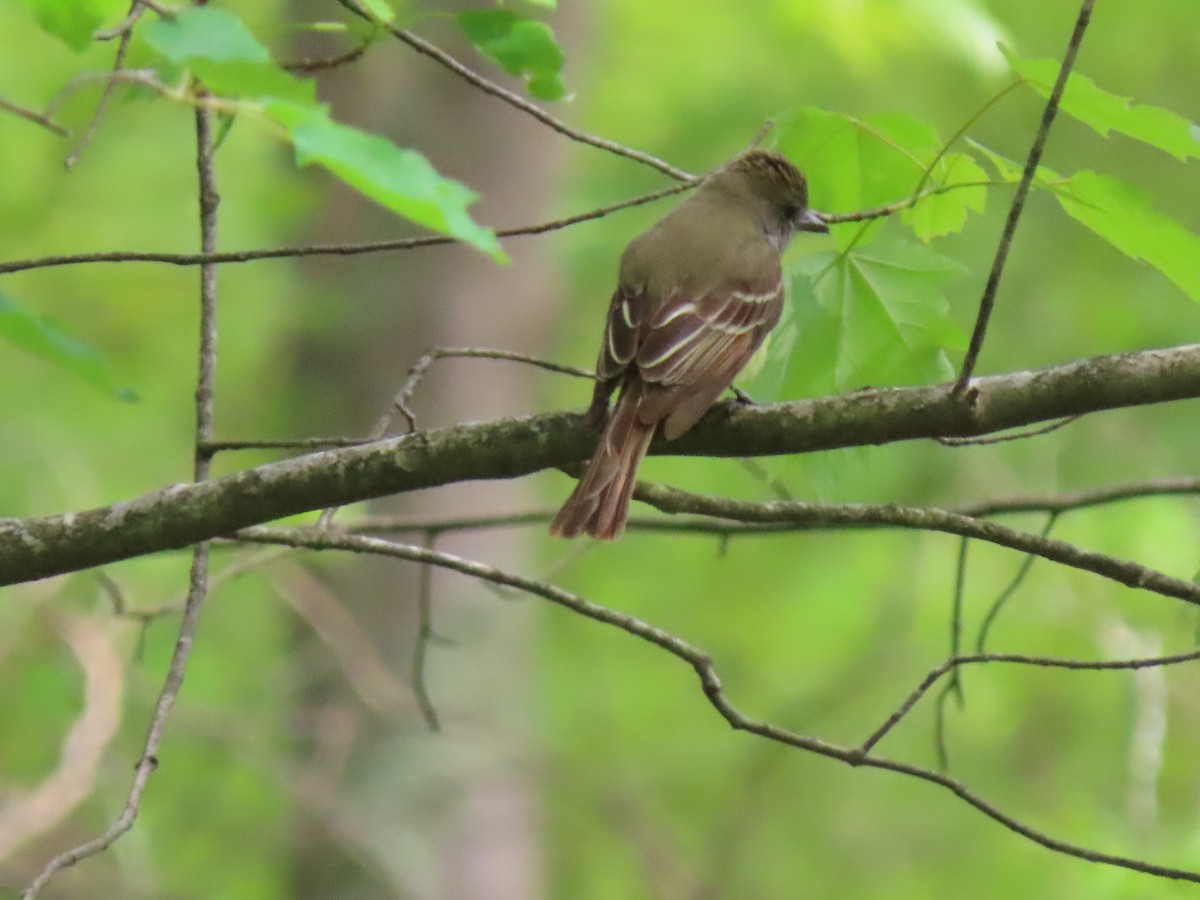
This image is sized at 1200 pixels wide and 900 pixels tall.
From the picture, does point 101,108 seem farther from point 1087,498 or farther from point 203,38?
point 1087,498

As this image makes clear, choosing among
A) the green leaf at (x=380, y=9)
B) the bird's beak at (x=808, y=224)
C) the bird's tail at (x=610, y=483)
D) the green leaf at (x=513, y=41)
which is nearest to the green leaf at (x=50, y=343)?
the green leaf at (x=380, y=9)

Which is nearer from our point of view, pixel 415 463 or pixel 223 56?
pixel 223 56

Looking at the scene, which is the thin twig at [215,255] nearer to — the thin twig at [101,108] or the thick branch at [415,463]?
the thin twig at [101,108]

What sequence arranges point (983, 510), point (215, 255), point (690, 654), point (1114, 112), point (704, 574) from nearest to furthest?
point (215, 255)
point (1114, 112)
point (690, 654)
point (983, 510)
point (704, 574)

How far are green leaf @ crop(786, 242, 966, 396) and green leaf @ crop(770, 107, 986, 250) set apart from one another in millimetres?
69

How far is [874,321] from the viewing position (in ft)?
10.4

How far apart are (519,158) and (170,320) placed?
3461 millimetres

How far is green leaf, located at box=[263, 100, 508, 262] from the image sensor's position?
1.40 meters

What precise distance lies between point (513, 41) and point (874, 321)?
3.45ft

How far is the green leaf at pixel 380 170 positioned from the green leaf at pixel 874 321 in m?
1.80

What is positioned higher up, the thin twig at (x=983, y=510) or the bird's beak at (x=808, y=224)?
the bird's beak at (x=808, y=224)

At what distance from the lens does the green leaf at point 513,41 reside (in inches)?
101

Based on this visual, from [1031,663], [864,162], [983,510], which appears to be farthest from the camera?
[983,510]

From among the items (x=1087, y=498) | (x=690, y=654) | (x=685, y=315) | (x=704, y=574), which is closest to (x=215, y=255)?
(x=690, y=654)
